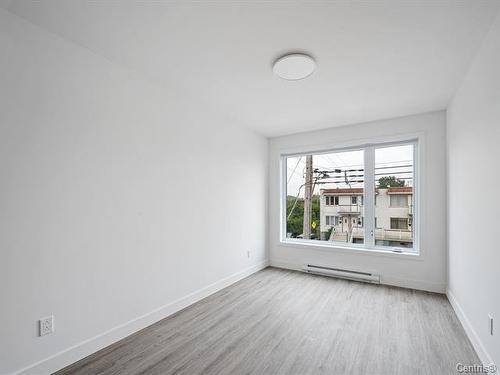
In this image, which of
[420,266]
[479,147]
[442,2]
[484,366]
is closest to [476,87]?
[479,147]

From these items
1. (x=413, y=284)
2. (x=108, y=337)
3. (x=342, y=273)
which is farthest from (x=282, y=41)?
(x=413, y=284)

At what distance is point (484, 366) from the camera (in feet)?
6.29

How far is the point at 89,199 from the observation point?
2123mm

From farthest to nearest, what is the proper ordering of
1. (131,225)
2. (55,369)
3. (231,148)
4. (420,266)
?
(231,148), (420,266), (131,225), (55,369)

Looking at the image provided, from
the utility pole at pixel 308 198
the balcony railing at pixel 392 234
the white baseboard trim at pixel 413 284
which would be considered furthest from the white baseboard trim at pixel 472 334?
the utility pole at pixel 308 198

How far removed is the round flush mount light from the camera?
2.22 m

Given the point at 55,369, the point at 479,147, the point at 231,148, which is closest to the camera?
the point at 55,369

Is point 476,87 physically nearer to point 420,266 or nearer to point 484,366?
point 484,366

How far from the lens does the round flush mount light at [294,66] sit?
2.22 metres

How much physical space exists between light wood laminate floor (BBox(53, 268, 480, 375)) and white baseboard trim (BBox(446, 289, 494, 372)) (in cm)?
6

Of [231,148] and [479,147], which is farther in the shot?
[231,148]

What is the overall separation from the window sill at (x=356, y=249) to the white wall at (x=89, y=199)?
1.90 meters

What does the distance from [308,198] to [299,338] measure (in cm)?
276

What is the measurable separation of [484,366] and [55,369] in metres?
3.21
